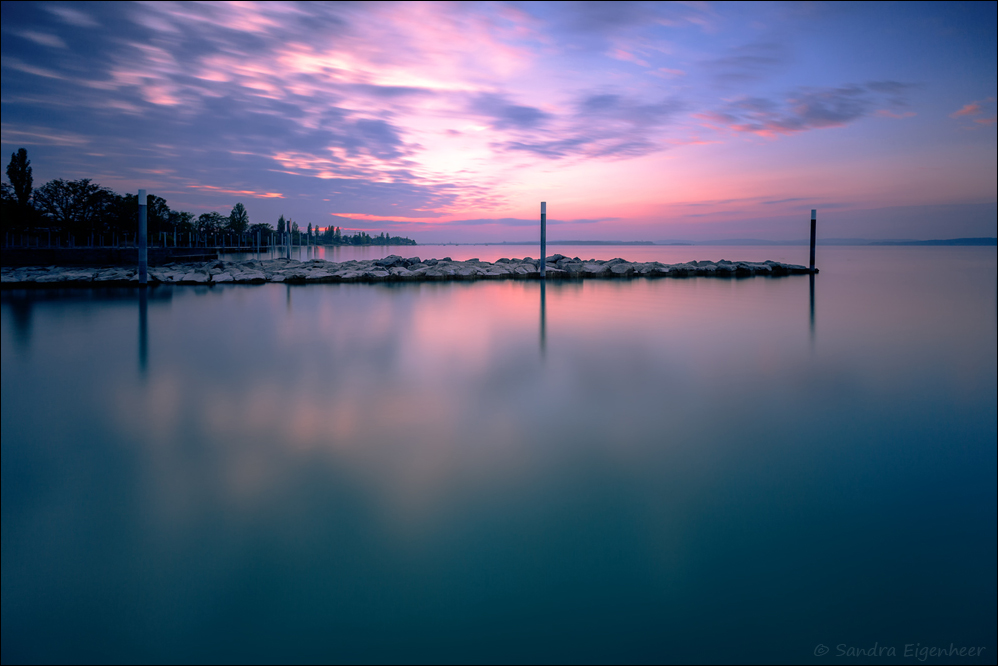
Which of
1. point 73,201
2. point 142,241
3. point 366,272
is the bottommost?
point 366,272

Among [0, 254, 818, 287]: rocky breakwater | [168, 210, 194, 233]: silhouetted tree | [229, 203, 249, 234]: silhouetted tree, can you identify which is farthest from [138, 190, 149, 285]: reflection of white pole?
[229, 203, 249, 234]: silhouetted tree

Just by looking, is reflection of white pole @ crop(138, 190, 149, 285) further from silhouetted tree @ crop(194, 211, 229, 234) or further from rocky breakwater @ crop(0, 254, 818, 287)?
silhouetted tree @ crop(194, 211, 229, 234)

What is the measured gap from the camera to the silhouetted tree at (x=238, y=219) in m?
86.3

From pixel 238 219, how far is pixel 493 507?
96.6 meters

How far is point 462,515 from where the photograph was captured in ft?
8.34

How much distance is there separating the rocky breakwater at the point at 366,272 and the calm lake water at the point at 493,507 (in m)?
9.13

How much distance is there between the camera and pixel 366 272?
17.2m

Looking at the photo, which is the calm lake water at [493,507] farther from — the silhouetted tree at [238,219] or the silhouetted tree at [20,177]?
the silhouetted tree at [238,219]

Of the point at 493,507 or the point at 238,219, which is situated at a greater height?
the point at 238,219

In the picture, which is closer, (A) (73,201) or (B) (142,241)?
(B) (142,241)

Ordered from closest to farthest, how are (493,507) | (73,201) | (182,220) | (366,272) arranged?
(493,507)
(366,272)
(73,201)
(182,220)

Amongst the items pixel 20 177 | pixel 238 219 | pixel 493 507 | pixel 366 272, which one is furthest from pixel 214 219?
pixel 493 507

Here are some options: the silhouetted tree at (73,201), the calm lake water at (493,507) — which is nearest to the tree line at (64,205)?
the silhouetted tree at (73,201)

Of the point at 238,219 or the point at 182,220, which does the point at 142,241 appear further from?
the point at 238,219
